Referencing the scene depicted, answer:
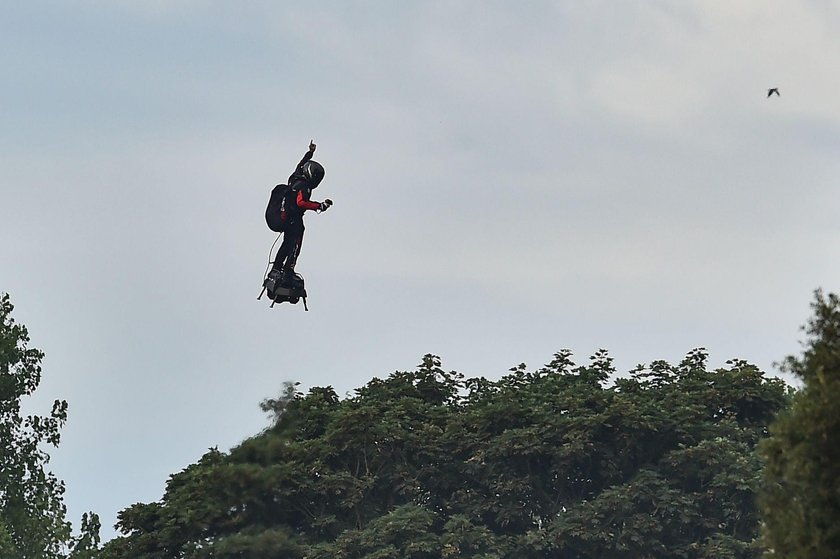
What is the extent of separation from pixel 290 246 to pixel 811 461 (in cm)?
2206

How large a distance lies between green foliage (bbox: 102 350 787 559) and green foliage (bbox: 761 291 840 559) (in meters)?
26.8

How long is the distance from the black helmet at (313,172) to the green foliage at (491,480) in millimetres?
13070

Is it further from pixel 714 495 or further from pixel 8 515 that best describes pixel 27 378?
pixel 714 495

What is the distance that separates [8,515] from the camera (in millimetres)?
75375

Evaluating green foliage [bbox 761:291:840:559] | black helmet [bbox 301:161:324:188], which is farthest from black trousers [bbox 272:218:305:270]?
green foliage [bbox 761:291:840:559]

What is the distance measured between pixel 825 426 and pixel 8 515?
166 ft

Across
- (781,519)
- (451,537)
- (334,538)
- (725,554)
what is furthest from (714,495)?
(781,519)

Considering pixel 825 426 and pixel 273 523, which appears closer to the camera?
pixel 825 426

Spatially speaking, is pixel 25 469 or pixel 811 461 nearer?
pixel 811 461

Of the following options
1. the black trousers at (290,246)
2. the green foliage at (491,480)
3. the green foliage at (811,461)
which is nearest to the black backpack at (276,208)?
the black trousers at (290,246)

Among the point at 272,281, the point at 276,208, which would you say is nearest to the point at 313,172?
the point at 276,208

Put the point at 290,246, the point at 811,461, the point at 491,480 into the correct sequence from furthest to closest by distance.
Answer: the point at 491,480, the point at 290,246, the point at 811,461

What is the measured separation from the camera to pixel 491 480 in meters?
65.0

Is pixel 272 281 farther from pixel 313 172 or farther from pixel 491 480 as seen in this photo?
pixel 491 480
